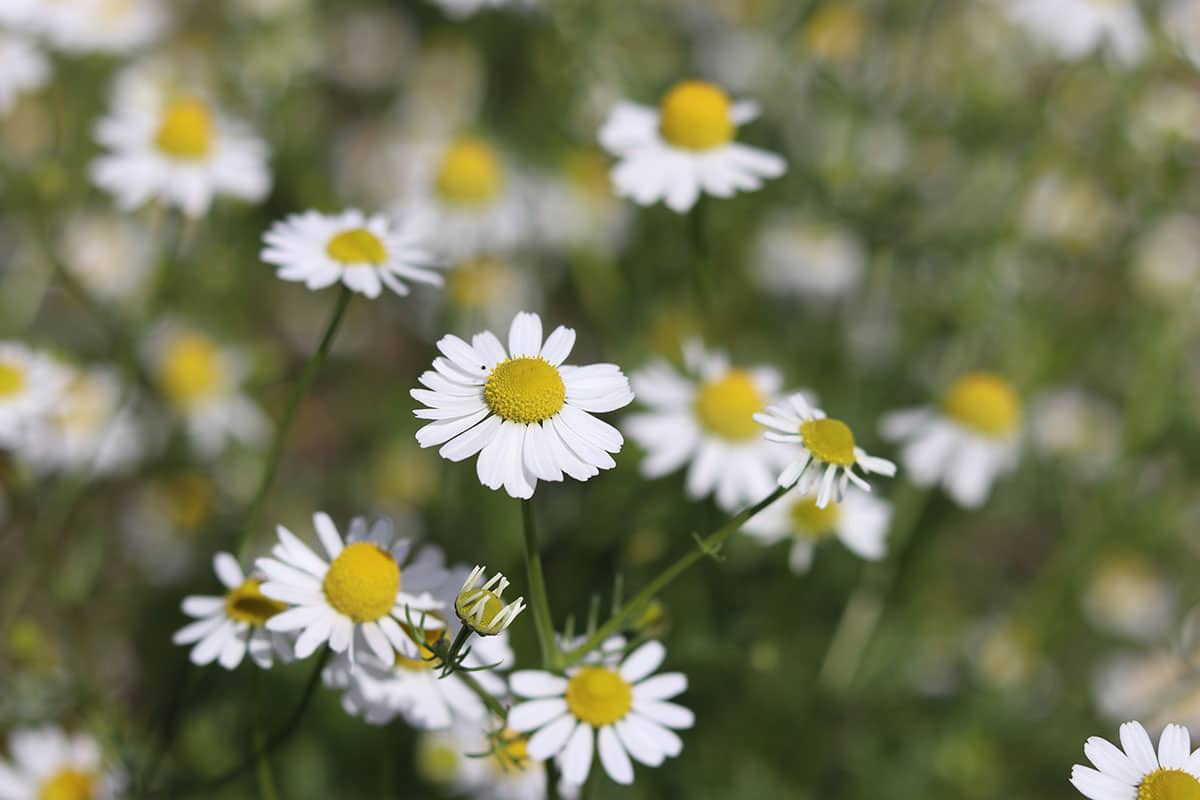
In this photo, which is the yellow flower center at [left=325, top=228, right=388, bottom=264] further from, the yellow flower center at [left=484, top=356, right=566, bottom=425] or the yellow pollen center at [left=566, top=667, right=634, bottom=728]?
the yellow pollen center at [left=566, top=667, right=634, bottom=728]

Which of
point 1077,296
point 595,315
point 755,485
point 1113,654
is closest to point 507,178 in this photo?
point 595,315

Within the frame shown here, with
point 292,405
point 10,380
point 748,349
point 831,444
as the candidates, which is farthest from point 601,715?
point 748,349

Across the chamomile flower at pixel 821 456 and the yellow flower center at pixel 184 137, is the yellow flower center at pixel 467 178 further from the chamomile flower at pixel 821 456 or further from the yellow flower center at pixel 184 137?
the chamomile flower at pixel 821 456

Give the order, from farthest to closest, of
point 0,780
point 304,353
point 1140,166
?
point 304,353, point 1140,166, point 0,780

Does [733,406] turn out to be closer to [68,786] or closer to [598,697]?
[598,697]

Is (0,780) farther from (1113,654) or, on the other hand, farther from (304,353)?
(1113,654)

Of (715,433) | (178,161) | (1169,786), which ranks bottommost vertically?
(178,161)

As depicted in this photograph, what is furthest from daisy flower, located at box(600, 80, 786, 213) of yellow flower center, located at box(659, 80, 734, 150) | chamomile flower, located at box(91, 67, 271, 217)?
chamomile flower, located at box(91, 67, 271, 217)
